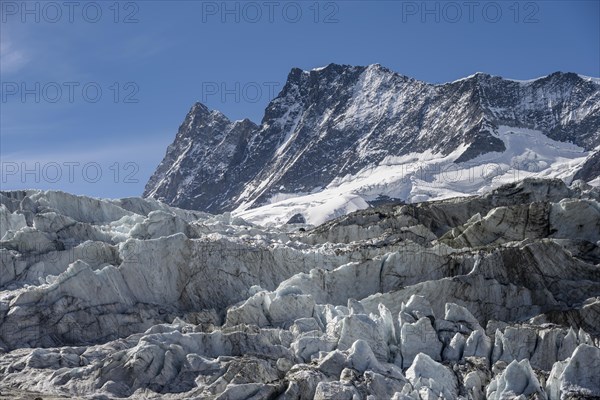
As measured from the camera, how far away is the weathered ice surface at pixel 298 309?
62875mm

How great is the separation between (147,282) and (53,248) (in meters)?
Answer: 12.5

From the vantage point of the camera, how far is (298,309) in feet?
253

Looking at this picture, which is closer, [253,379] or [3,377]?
[253,379]

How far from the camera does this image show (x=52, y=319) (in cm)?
7931

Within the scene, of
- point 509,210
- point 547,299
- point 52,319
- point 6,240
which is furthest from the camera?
point 509,210

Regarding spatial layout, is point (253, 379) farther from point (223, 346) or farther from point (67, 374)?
point (67, 374)

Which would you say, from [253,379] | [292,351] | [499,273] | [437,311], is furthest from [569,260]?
[253,379]

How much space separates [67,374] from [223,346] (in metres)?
9.78

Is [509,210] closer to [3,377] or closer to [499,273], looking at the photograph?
[499,273]

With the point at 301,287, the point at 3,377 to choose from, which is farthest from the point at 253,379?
the point at 301,287

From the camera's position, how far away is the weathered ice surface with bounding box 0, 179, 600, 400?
62875 mm

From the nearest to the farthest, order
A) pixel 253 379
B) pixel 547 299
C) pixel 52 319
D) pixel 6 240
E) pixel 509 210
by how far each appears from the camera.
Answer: pixel 253 379
pixel 52 319
pixel 547 299
pixel 6 240
pixel 509 210

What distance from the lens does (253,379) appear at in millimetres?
61750

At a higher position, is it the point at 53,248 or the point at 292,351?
the point at 53,248
